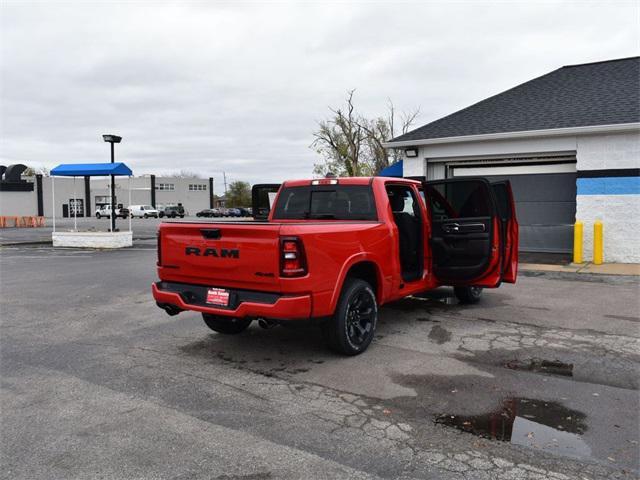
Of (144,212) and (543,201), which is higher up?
(543,201)

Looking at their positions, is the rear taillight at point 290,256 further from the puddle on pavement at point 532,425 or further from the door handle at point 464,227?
the door handle at point 464,227

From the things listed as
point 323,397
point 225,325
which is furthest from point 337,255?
point 225,325

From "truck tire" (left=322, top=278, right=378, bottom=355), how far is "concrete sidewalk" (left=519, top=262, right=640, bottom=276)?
282 inches

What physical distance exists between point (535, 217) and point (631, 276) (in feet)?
14.3

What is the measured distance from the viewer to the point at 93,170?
62.2 feet

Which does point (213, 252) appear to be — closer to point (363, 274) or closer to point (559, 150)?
point (363, 274)

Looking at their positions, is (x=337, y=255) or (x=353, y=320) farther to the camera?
(x=353, y=320)

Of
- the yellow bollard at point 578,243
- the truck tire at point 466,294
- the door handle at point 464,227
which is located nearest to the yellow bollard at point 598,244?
the yellow bollard at point 578,243

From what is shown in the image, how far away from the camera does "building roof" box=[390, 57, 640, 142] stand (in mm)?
13383

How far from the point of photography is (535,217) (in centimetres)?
1497

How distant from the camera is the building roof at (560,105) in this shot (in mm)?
13383

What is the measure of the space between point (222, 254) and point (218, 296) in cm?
41

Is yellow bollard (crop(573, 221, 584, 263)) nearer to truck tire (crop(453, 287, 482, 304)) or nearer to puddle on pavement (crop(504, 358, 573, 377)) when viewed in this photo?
truck tire (crop(453, 287, 482, 304))

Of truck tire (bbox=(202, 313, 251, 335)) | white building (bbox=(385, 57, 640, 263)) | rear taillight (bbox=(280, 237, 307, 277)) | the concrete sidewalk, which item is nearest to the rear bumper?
rear taillight (bbox=(280, 237, 307, 277))
